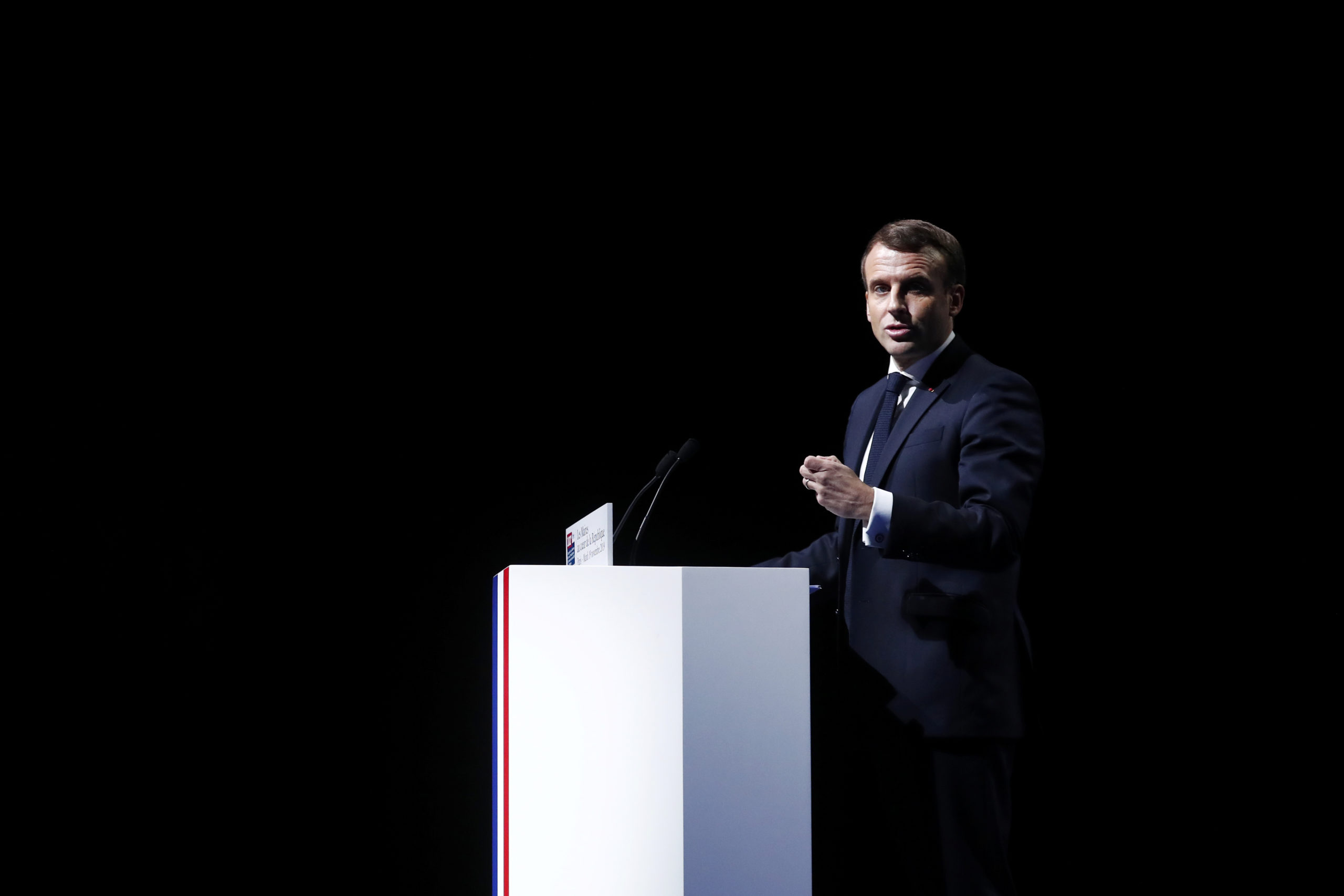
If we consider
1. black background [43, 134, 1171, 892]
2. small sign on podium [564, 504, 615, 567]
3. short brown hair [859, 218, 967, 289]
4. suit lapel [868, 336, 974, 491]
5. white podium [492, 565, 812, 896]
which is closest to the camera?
white podium [492, 565, 812, 896]

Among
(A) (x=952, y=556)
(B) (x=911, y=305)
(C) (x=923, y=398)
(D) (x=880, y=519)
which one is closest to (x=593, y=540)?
(D) (x=880, y=519)

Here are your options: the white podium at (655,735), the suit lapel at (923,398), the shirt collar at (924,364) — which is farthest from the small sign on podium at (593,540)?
the shirt collar at (924,364)

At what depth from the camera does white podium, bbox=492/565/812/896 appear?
1.53 meters

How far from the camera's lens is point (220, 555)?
114 inches

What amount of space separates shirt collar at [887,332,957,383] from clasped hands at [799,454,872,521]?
401 millimetres

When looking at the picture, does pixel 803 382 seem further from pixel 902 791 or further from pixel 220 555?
pixel 220 555

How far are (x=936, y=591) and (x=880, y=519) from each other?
8.2 inches

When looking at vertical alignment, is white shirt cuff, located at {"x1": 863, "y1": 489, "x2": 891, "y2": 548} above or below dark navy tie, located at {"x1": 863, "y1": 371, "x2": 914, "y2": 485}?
below

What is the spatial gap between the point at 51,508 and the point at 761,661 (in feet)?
7.39

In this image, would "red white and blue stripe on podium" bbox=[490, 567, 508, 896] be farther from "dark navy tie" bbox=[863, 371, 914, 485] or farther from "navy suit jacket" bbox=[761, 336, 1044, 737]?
"dark navy tie" bbox=[863, 371, 914, 485]

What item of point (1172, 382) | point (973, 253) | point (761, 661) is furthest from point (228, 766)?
point (1172, 382)

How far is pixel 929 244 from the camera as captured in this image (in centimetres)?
212

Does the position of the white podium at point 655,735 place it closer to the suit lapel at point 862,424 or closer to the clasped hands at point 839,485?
the clasped hands at point 839,485

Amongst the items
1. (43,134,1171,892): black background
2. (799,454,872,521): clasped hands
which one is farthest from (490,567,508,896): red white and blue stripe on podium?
(43,134,1171,892): black background
